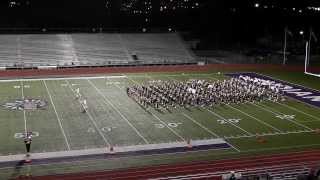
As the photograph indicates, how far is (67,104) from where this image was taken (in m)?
24.9

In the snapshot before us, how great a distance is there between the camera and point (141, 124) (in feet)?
69.7

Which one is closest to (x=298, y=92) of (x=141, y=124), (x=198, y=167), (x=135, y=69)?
(x=141, y=124)

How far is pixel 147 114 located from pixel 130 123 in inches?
65.6

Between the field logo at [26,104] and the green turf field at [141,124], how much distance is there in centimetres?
39

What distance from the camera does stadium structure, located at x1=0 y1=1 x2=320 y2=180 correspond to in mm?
16141

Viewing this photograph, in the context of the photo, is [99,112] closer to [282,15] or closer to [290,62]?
[290,62]

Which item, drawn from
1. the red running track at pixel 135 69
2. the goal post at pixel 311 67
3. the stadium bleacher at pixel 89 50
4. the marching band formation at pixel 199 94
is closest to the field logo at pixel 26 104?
the marching band formation at pixel 199 94

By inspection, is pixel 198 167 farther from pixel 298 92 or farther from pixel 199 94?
pixel 298 92

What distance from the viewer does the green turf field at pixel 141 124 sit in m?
18.6

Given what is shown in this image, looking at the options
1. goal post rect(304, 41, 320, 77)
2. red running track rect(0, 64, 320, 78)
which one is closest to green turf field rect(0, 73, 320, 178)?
red running track rect(0, 64, 320, 78)

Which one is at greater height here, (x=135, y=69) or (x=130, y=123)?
(x=135, y=69)

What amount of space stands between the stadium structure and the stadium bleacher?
0.09 meters

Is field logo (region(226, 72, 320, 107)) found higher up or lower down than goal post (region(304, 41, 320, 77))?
lower down

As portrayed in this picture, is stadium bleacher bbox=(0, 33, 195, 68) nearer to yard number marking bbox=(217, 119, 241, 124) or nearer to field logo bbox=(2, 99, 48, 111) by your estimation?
field logo bbox=(2, 99, 48, 111)
